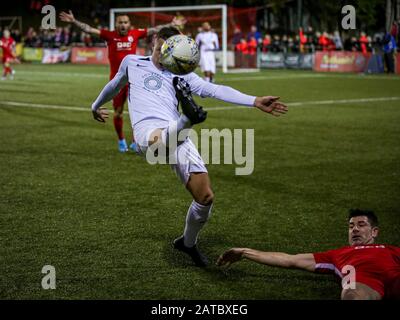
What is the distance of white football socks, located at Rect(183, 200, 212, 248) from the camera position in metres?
5.81

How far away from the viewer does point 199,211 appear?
5816 millimetres

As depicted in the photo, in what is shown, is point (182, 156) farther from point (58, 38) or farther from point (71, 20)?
point (58, 38)

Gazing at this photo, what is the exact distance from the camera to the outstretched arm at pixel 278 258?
523 centimetres

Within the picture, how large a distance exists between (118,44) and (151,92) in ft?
21.8

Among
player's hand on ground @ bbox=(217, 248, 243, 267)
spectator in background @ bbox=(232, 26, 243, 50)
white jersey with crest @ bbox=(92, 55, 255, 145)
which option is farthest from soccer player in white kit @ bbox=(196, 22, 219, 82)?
player's hand on ground @ bbox=(217, 248, 243, 267)

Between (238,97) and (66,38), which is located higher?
(66,38)

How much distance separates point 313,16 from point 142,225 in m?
50.2

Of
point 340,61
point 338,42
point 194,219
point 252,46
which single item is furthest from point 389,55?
point 194,219

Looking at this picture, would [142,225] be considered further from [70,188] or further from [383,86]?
[383,86]

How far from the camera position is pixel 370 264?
473cm

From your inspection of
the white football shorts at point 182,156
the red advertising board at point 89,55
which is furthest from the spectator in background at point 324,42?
the white football shorts at point 182,156

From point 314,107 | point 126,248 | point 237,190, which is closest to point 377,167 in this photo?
point 237,190

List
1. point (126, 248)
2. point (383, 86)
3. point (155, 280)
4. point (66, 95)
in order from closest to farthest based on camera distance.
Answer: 1. point (155, 280)
2. point (126, 248)
3. point (66, 95)
4. point (383, 86)

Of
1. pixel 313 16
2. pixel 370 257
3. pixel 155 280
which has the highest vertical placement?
pixel 313 16
